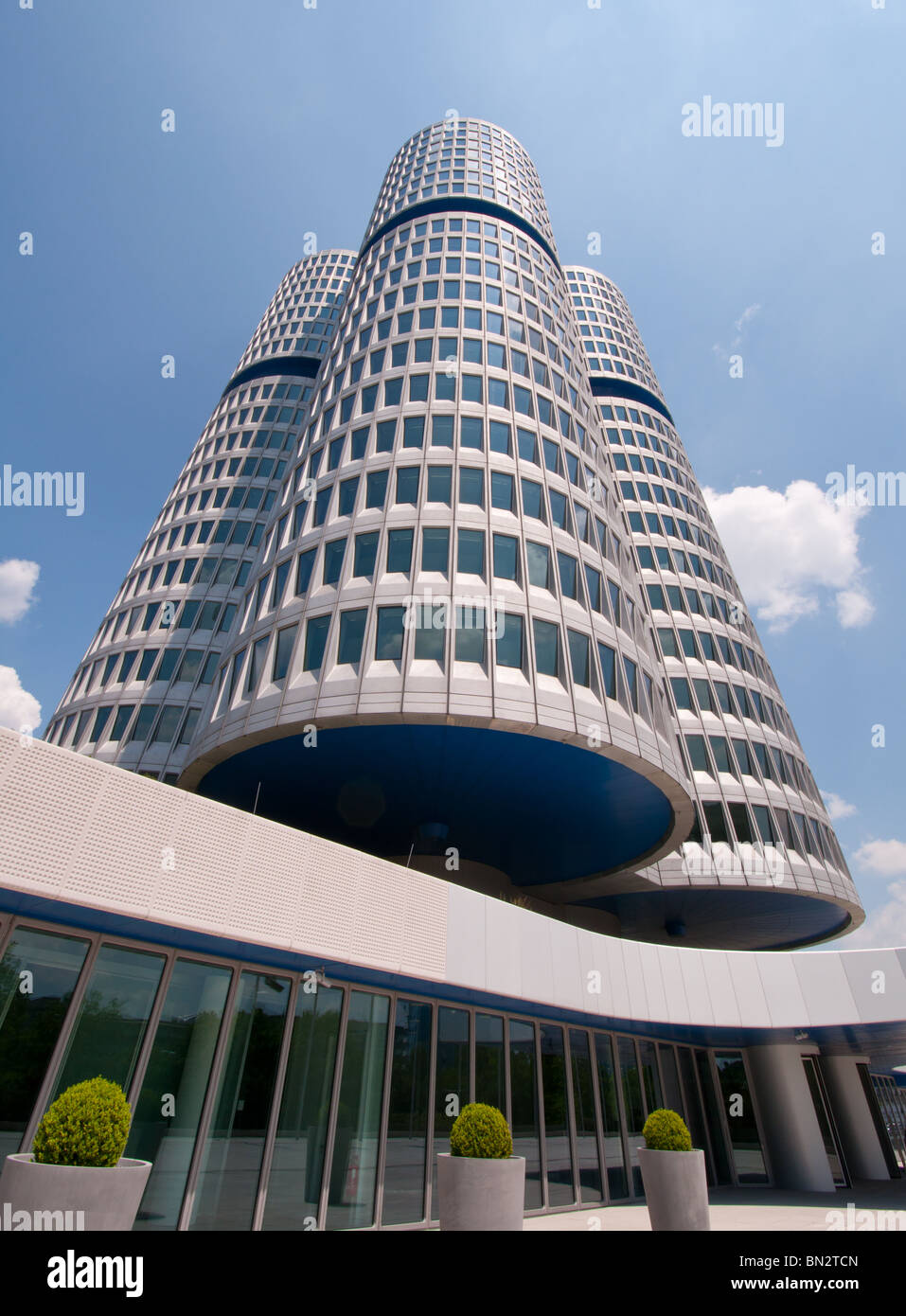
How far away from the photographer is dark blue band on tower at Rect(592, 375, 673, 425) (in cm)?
6238

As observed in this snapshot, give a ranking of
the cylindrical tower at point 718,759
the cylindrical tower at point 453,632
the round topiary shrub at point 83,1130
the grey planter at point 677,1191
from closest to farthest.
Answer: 1. the round topiary shrub at point 83,1130
2. the grey planter at point 677,1191
3. the cylindrical tower at point 453,632
4. the cylindrical tower at point 718,759

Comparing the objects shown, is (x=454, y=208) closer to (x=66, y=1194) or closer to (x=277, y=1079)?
(x=277, y=1079)

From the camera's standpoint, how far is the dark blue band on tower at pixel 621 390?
6238 cm

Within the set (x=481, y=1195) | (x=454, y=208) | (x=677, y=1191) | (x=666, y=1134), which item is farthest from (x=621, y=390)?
(x=481, y=1195)

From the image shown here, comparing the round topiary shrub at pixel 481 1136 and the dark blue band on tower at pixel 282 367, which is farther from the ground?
the dark blue band on tower at pixel 282 367

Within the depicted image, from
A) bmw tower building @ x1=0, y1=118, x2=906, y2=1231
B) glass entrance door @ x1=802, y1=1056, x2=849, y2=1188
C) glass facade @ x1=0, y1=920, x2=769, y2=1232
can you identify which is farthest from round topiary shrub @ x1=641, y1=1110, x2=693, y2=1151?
glass entrance door @ x1=802, y1=1056, x2=849, y2=1188

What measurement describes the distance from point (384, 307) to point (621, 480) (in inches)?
940

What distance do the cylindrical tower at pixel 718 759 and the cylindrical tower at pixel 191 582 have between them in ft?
81.9

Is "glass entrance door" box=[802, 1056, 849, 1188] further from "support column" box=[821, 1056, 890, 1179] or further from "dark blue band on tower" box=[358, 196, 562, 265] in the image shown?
"dark blue band on tower" box=[358, 196, 562, 265]

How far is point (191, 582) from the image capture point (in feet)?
150

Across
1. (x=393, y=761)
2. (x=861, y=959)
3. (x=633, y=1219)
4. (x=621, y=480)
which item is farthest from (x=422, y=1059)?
(x=621, y=480)

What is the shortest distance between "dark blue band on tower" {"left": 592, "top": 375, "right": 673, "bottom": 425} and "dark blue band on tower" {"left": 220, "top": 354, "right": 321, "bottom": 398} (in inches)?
972

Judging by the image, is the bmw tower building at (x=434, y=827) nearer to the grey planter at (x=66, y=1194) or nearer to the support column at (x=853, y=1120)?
the support column at (x=853, y=1120)

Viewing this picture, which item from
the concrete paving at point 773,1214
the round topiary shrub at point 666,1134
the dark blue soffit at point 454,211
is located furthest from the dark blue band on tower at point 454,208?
the concrete paving at point 773,1214
